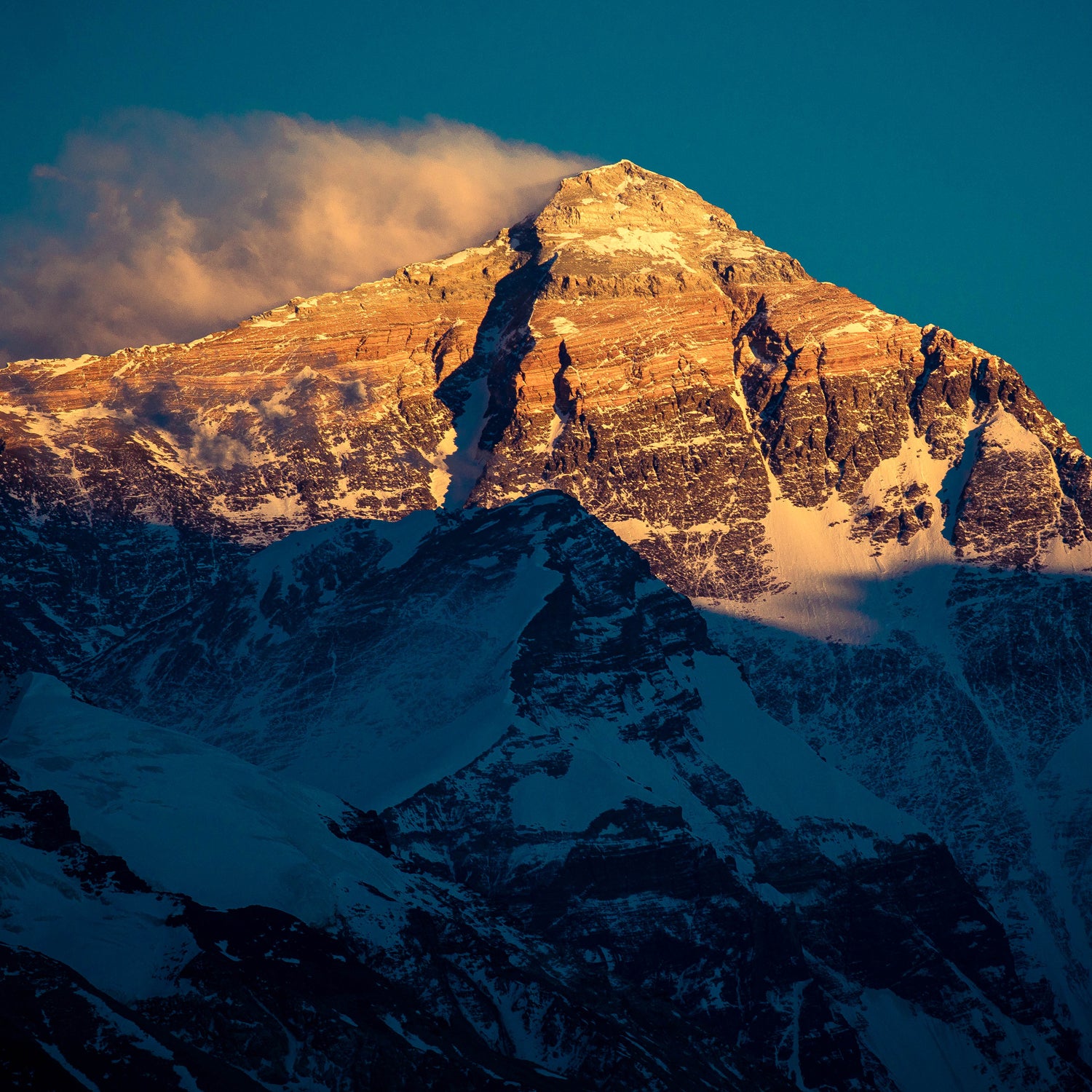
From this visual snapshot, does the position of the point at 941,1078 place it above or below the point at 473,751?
below

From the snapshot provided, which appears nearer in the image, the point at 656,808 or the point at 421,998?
the point at 421,998

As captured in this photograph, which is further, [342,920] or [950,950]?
[950,950]

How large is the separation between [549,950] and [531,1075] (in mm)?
25707

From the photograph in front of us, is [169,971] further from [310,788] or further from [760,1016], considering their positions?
[760,1016]

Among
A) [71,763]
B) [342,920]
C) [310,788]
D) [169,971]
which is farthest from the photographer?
[310,788]

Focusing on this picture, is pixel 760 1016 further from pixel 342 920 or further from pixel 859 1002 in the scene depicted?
pixel 342 920

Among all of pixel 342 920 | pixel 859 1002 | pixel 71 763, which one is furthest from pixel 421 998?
pixel 859 1002

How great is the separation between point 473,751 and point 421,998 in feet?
195

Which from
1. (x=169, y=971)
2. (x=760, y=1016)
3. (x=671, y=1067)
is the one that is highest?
(x=760, y=1016)

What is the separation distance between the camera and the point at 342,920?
14050 centimetres

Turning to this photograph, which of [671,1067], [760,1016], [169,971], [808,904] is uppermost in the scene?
[808,904]

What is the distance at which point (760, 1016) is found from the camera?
17988cm

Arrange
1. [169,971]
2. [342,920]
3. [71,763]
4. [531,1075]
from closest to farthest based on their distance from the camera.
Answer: [169,971]
[531,1075]
[342,920]
[71,763]

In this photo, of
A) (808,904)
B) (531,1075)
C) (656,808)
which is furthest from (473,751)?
(531,1075)
